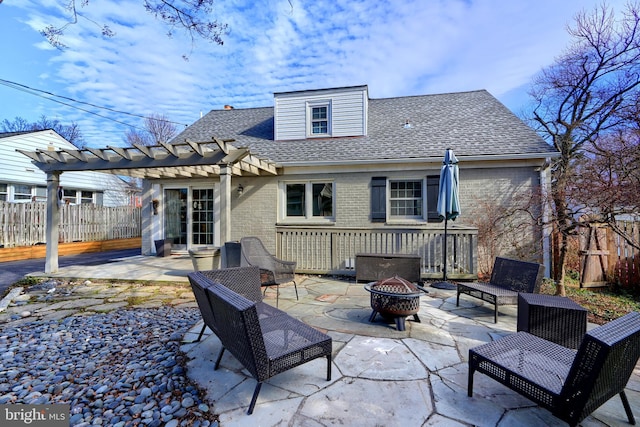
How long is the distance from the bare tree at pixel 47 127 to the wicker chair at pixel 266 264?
31.0 meters

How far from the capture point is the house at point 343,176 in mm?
6555

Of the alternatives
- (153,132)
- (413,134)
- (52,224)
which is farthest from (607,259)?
(153,132)

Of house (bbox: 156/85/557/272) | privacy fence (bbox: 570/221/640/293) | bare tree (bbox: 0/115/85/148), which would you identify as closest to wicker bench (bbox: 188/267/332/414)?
house (bbox: 156/85/557/272)

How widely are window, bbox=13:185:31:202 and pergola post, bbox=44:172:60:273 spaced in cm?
927

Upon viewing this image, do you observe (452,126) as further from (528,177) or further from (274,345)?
(274,345)

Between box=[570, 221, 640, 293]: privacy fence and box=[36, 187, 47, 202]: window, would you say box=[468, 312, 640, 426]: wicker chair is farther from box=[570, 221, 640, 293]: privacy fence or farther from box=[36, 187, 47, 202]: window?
box=[36, 187, 47, 202]: window

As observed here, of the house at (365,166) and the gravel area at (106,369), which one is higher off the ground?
the house at (365,166)

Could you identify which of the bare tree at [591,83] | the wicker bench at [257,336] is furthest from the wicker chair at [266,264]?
the bare tree at [591,83]

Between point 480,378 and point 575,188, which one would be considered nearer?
point 480,378

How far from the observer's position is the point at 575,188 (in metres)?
5.90

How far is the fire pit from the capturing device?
339 centimetres

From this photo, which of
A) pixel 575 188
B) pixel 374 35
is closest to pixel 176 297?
pixel 374 35

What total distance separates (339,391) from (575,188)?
660 centimetres

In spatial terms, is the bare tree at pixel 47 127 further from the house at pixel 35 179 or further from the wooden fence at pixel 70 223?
the wooden fence at pixel 70 223
